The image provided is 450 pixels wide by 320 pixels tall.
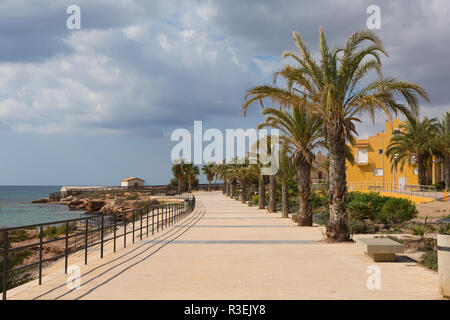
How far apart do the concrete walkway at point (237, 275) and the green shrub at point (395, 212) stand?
905 cm

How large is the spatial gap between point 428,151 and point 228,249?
38.8 metres

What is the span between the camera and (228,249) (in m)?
12.0

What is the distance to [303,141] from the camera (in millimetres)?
20578

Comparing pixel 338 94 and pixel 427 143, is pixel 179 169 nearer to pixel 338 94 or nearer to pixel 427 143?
pixel 427 143

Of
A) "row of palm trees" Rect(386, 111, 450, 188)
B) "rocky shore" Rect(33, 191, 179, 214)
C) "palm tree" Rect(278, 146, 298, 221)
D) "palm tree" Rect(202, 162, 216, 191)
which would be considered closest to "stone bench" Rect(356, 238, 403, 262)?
"palm tree" Rect(278, 146, 298, 221)

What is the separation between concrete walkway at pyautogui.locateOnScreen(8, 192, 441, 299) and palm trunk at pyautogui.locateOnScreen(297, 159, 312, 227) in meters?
7.48

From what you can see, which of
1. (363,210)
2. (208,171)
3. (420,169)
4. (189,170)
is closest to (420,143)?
(420,169)

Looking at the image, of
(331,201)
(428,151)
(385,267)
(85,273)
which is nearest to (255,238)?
(331,201)

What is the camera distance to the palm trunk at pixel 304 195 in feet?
66.0

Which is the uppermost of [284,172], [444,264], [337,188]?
[284,172]

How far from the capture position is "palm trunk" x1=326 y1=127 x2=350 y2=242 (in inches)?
538

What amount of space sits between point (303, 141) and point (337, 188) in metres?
6.85
